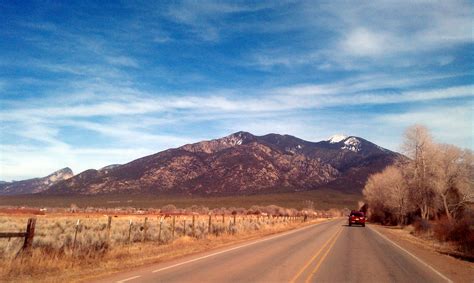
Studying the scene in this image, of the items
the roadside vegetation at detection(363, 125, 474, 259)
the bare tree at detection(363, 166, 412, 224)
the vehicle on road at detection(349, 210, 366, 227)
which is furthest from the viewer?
the bare tree at detection(363, 166, 412, 224)

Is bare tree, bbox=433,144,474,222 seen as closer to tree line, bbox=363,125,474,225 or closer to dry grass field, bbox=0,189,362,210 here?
tree line, bbox=363,125,474,225

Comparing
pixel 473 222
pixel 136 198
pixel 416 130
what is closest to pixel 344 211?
pixel 136 198

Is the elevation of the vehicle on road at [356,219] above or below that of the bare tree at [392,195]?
below

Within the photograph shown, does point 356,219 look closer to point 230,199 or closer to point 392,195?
point 392,195

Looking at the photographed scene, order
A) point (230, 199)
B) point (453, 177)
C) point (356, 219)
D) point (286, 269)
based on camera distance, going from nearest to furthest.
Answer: point (286, 269)
point (453, 177)
point (356, 219)
point (230, 199)

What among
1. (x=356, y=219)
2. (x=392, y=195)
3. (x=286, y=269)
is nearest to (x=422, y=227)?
(x=356, y=219)

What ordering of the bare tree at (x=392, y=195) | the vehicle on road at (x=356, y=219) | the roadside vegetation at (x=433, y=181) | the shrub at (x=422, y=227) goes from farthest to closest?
1. the bare tree at (x=392, y=195)
2. the vehicle on road at (x=356, y=219)
3. the roadside vegetation at (x=433, y=181)
4. the shrub at (x=422, y=227)

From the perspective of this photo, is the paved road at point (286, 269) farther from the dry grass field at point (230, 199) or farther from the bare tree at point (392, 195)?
the dry grass field at point (230, 199)

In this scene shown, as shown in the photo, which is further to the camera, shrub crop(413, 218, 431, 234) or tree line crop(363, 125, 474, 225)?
tree line crop(363, 125, 474, 225)

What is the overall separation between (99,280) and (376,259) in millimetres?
11622

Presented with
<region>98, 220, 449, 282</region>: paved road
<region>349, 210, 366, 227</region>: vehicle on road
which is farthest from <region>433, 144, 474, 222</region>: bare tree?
<region>98, 220, 449, 282</region>: paved road

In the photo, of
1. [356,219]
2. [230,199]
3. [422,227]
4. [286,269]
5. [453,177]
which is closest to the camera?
[286,269]

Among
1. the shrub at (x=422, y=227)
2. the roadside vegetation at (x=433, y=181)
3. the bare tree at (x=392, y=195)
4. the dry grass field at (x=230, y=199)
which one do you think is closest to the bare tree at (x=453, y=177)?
the roadside vegetation at (x=433, y=181)

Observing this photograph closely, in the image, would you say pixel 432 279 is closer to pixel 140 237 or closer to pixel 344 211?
pixel 140 237
